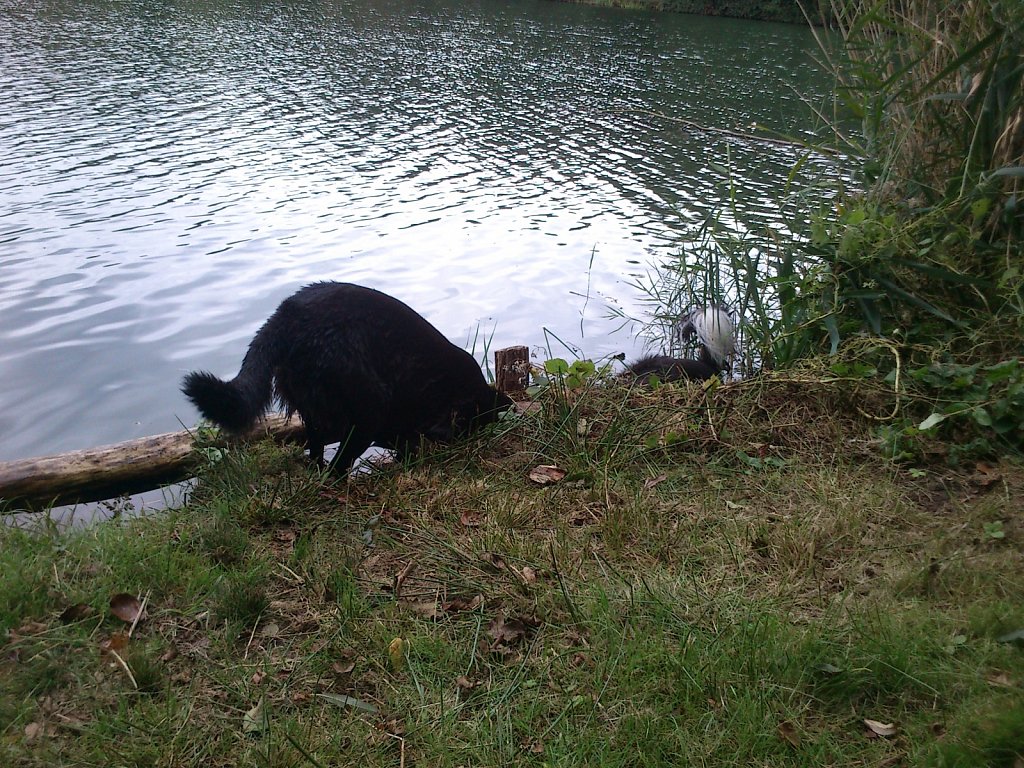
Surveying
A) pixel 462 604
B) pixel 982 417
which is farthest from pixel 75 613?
pixel 982 417

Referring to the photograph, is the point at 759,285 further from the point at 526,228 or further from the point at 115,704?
the point at 526,228

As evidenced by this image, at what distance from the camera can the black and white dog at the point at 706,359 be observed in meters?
5.67

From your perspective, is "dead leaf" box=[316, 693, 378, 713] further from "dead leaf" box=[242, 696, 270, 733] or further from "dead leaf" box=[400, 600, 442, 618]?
"dead leaf" box=[400, 600, 442, 618]

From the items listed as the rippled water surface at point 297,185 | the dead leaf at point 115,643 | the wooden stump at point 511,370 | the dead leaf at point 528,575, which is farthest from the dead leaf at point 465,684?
the rippled water surface at point 297,185

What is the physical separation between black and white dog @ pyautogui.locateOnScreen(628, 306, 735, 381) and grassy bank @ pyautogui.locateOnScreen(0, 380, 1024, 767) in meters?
1.53

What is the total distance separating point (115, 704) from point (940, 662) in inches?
95.3

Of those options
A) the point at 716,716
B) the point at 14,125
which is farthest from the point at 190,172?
the point at 716,716

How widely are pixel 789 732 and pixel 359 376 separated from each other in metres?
2.67

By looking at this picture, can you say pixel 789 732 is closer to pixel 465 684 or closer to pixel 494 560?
pixel 465 684

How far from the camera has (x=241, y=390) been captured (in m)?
3.88

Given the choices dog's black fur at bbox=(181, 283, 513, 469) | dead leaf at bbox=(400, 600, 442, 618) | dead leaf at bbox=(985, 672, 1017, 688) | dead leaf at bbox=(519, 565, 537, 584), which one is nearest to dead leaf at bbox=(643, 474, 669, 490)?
dead leaf at bbox=(519, 565, 537, 584)

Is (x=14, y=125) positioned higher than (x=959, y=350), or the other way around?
(x=959, y=350)

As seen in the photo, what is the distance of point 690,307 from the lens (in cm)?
687

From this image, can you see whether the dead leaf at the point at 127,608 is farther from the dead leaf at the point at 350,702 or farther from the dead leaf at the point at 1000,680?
the dead leaf at the point at 1000,680
